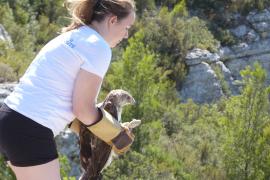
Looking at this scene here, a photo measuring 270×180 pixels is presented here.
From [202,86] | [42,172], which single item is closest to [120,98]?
[42,172]

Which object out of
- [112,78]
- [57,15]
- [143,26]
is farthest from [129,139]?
[143,26]

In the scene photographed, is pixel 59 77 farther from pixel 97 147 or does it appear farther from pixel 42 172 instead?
pixel 97 147

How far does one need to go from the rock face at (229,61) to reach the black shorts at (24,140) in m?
34.1

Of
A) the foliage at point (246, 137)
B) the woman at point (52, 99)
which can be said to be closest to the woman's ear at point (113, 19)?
the woman at point (52, 99)

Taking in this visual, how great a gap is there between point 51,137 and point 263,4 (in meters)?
42.2

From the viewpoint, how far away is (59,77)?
2605 millimetres

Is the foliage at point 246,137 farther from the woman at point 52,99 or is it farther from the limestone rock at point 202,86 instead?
the woman at point 52,99

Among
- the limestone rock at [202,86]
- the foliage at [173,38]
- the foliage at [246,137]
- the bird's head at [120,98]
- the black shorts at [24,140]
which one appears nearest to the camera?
the black shorts at [24,140]

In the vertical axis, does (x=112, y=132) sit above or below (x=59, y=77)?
below

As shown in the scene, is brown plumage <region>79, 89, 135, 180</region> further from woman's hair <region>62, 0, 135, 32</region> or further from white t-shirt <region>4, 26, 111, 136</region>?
woman's hair <region>62, 0, 135, 32</region>

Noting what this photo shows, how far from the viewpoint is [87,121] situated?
2.68 m

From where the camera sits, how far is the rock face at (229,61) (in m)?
36.9

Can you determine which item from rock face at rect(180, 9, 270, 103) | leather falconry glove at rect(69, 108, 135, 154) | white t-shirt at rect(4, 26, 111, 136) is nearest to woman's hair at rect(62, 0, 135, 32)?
white t-shirt at rect(4, 26, 111, 136)

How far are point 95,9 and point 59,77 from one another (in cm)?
36
